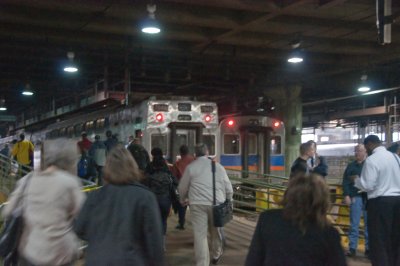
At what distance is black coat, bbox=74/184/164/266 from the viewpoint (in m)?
3.52

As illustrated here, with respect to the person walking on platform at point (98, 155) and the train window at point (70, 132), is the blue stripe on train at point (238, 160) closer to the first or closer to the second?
the person walking on platform at point (98, 155)

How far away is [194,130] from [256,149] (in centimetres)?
437

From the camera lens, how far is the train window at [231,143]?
20.2m

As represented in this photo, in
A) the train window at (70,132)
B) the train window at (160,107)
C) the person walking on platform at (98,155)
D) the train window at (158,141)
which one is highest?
the train window at (160,107)

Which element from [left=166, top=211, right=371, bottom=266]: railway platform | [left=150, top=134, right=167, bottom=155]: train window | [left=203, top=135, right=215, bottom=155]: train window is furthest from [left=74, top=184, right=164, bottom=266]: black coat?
[left=203, top=135, right=215, bottom=155]: train window

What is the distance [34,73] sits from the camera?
2256 cm

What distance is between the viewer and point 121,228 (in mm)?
3541

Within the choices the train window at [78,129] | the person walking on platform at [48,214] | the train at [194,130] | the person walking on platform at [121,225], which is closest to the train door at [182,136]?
the train at [194,130]

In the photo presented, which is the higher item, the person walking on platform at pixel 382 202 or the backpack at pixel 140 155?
the backpack at pixel 140 155

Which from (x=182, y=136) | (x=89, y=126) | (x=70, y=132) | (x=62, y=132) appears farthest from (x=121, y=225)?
(x=62, y=132)

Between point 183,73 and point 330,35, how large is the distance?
26.7ft

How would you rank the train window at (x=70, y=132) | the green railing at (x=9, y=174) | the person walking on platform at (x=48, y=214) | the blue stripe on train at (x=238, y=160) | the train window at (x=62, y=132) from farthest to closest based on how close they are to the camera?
the train window at (x=62, y=132) → the train window at (x=70, y=132) → the blue stripe on train at (x=238, y=160) → the green railing at (x=9, y=174) → the person walking on platform at (x=48, y=214)

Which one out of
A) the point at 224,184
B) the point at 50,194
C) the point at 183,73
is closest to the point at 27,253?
the point at 50,194

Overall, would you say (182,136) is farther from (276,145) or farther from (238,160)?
(276,145)
